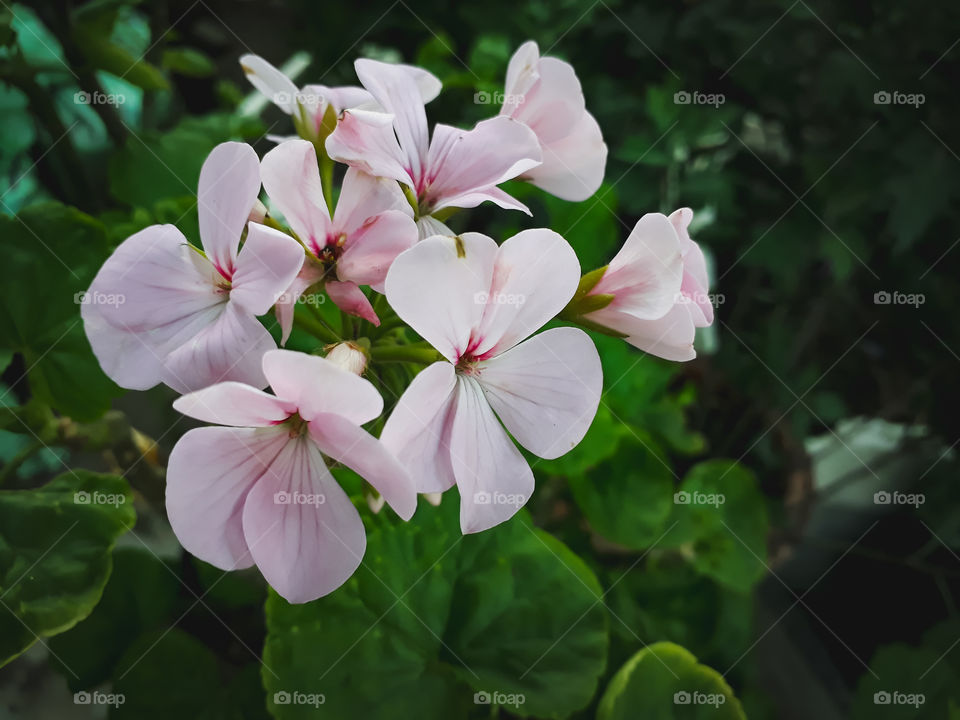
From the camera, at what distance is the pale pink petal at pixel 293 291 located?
1.01 ft

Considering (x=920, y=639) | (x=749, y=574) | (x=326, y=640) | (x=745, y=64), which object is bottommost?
(x=920, y=639)

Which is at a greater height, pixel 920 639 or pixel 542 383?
pixel 542 383

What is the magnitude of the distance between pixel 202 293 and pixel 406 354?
0.10m

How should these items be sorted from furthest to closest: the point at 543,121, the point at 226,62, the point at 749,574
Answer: the point at 226,62 → the point at 749,574 → the point at 543,121

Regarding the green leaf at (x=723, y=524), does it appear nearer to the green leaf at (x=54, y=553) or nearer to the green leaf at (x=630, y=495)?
the green leaf at (x=630, y=495)

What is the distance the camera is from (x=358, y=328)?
37cm

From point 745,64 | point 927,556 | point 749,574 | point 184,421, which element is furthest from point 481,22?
point 927,556

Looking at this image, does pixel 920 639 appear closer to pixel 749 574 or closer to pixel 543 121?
pixel 749 574

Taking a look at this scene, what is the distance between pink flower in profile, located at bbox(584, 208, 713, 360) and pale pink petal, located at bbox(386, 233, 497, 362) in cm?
8

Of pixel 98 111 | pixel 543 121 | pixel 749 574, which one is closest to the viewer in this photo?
pixel 543 121

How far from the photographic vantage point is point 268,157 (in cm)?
30

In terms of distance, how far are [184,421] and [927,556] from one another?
0.92m

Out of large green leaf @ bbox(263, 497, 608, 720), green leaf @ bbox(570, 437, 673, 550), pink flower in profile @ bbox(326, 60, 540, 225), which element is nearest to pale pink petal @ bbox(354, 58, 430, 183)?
pink flower in profile @ bbox(326, 60, 540, 225)

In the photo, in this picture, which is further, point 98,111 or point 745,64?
point 745,64
